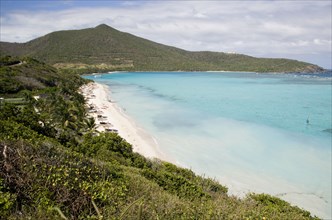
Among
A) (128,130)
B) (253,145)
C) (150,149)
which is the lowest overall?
(253,145)

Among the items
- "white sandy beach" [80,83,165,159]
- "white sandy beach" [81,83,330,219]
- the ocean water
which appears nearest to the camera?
"white sandy beach" [81,83,330,219]

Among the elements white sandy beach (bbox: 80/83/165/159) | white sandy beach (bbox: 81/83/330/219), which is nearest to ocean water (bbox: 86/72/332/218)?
white sandy beach (bbox: 81/83/330/219)

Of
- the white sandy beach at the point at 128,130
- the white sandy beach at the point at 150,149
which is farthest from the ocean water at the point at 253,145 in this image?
the white sandy beach at the point at 128,130

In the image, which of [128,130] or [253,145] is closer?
[253,145]

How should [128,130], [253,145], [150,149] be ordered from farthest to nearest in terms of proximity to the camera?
[128,130]
[253,145]
[150,149]

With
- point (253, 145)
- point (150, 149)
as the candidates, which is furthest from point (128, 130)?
point (253, 145)

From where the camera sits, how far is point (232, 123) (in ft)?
148

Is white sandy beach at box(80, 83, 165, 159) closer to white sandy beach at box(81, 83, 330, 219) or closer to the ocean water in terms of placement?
white sandy beach at box(81, 83, 330, 219)

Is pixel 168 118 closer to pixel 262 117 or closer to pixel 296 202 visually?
pixel 262 117

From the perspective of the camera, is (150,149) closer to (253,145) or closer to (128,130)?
(128,130)

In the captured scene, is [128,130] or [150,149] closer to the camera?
[150,149]

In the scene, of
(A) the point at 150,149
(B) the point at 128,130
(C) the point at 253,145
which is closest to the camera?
(A) the point at 150,149

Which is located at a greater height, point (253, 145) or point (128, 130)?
point (128, 130)

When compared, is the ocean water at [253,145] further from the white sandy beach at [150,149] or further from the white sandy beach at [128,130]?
the white sandy beach at [128,130]
